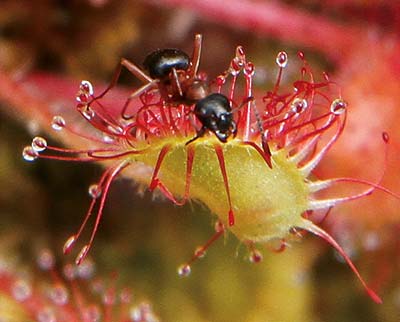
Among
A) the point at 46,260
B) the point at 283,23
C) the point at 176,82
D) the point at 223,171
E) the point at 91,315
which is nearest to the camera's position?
the point at 223,171

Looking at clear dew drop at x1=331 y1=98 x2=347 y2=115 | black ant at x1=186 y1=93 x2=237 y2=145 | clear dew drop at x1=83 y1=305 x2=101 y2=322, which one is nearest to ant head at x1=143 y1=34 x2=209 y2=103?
black ant at x1=186 y1=93 x2=237 y2=145

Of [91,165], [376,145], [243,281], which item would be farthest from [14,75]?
[376,145]

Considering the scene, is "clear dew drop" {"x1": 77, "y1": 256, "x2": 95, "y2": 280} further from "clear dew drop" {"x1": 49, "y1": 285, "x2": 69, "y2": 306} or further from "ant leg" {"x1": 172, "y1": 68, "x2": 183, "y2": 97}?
"ant leg" {"x1": 172, "y1": 68, "x2": 183, "y2": 97}

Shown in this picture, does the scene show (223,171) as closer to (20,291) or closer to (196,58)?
(196,58)

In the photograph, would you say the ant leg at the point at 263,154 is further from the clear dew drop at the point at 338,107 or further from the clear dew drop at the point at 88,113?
the clear dew drop at the point at 88,113

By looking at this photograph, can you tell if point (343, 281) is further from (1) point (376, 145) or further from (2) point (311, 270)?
(1) point (376, 145)

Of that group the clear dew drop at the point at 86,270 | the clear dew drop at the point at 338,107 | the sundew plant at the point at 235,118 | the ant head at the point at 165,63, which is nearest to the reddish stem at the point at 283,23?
the sundew plant at the point at 235,118

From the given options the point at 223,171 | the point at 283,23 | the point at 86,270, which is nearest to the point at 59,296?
the point at 86,270
